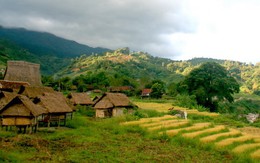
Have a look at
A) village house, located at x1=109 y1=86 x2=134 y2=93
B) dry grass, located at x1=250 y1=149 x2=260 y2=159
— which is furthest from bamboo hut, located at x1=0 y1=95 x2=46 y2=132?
village house, located at x1=109 y1=86 x2=134 y2=93

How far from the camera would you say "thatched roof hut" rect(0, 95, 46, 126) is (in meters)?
19.0

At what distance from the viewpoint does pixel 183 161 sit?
14406mm

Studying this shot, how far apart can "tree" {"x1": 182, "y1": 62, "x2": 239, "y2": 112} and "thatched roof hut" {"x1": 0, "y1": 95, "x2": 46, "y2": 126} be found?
113 feet

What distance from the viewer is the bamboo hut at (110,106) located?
111 ft

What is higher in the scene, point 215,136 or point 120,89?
point 120,89

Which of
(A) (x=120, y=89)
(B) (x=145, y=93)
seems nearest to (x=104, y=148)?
(B) (x=145, y=93)

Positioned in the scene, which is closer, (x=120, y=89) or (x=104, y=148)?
(x=104, y=148)

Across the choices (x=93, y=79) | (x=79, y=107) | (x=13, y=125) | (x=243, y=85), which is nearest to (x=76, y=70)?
(x=93, y=79)

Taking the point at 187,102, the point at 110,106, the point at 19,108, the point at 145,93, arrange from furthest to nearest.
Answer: the point at 145,93 < the point at 187,102 < the point at 110,106 < the point at 19,108

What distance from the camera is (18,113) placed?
1895 cm

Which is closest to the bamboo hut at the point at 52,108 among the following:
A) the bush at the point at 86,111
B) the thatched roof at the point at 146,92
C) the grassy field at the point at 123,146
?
the grassy field at the point at 123,146

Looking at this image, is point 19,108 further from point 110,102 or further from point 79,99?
point 79,99

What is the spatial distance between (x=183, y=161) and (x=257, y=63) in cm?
13551

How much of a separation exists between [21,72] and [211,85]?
29425 mm
